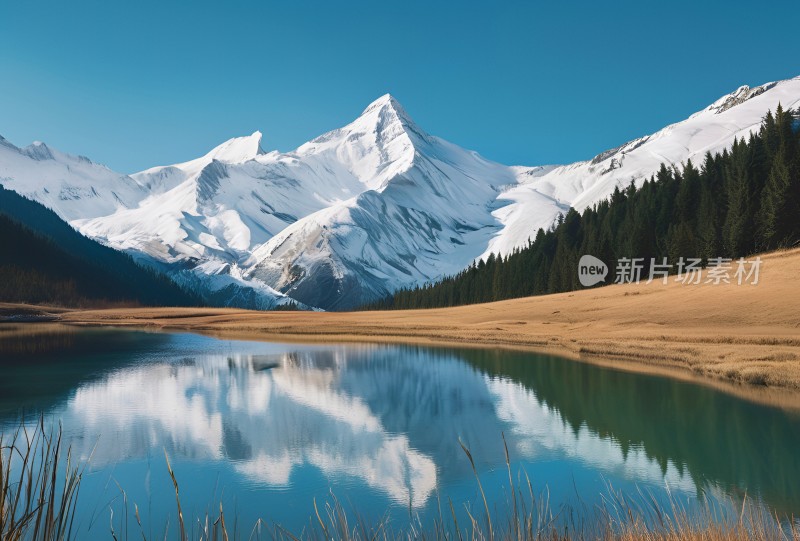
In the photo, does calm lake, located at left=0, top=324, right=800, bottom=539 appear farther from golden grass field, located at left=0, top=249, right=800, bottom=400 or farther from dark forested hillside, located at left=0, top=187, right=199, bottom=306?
dark forested hillside, located at left=0, top=187, right=199, bottom=306

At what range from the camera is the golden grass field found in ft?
122

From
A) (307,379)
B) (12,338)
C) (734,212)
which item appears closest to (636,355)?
(307,379)

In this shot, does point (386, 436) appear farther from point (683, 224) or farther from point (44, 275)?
point (44, 275)

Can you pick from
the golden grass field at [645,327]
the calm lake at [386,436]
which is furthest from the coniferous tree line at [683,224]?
the calm lake at [386,436]

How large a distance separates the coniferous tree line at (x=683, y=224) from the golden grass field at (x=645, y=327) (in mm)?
9006

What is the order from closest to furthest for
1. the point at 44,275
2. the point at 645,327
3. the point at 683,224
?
the point at 645,327
the point at 683,224
the point at 44,275

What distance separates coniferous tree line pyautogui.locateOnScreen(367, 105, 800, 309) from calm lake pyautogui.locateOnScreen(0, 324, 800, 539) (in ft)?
179

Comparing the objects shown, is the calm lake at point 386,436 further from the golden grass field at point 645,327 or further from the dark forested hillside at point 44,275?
the dark forested hillside at point 44,275

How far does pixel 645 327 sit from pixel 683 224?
42.4m

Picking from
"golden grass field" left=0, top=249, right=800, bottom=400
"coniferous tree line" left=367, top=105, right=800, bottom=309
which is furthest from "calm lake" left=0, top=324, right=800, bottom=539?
"coniferous tree line" left=367, top=105, right=800, bottom=309

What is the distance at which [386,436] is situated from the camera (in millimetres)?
23203

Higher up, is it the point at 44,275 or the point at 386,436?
the point at 44,275

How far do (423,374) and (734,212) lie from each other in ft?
216

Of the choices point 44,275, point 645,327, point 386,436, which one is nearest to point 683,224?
point 645,327
